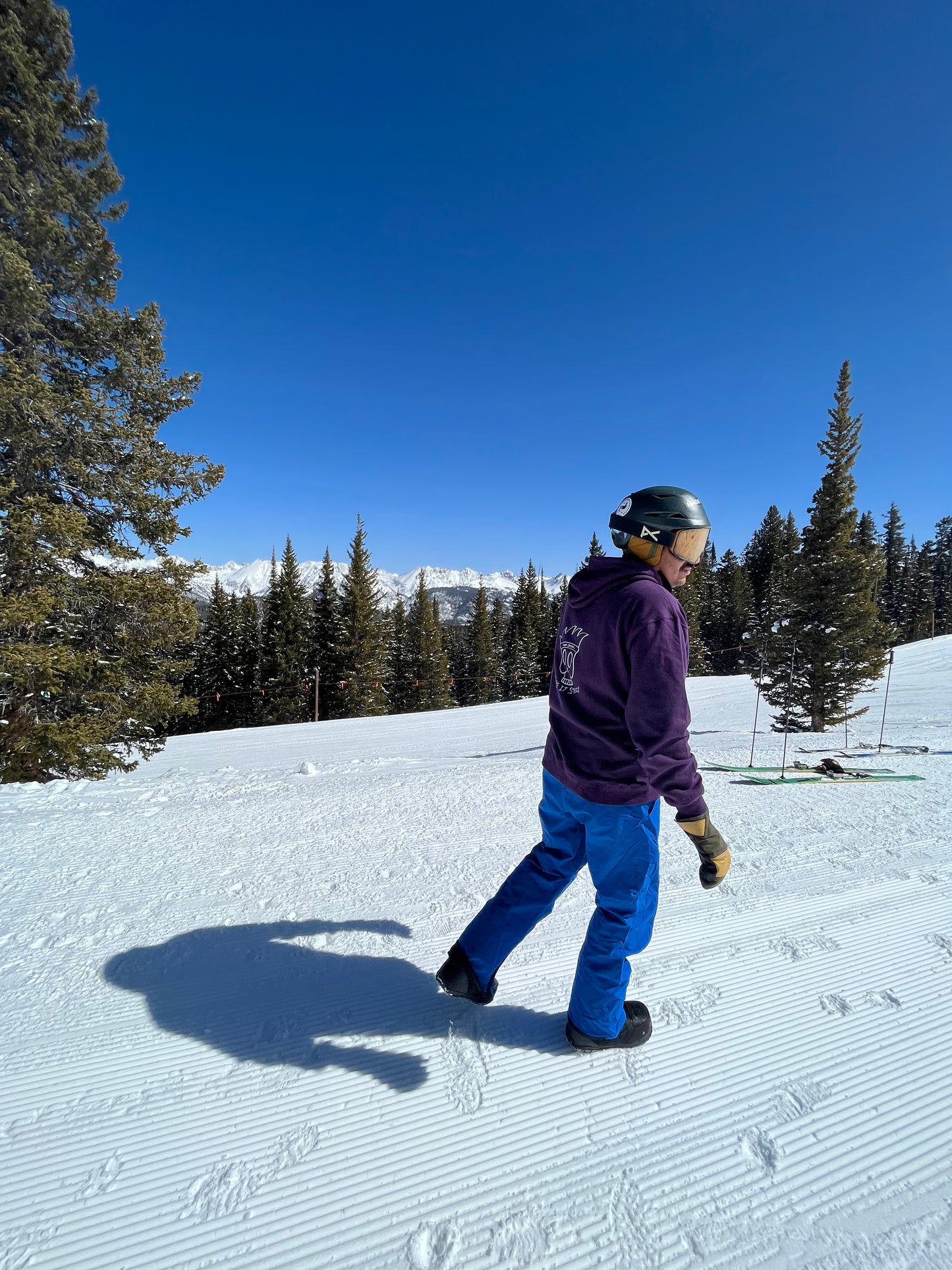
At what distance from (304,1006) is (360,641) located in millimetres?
31384

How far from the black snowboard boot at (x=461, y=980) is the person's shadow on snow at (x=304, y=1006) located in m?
0.09

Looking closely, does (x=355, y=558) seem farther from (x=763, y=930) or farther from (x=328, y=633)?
(x=763, y=930)

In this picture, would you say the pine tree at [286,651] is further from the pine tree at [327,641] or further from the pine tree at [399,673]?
the pine tree at [399,673]

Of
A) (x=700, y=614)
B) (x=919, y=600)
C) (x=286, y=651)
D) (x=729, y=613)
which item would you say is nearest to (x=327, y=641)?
(x=286, y=651)

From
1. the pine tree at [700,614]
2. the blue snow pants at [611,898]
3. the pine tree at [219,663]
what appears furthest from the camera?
the pine tree at [700,614]

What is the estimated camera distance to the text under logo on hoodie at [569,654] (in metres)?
1.89

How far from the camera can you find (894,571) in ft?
196

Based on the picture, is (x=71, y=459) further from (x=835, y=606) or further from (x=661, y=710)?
(x=835, y=606)

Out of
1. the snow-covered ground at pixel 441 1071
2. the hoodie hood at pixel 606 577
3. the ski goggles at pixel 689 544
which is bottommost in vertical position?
the snow-covered ground at pixel 441 1071

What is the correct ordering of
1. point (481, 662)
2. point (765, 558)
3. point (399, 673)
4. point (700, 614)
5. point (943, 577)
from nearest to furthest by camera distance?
point (399, 673) → point (481, 662) → point (700, 614) → point (765, 558) → point (943, 577)

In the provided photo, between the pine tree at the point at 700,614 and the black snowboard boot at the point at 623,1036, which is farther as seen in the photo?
the pine tree at the point at 700,614

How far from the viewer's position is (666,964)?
7.54ft

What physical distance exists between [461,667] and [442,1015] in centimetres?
4765

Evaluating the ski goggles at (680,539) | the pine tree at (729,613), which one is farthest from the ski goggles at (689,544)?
the pine tree at (729,613)
